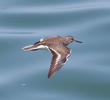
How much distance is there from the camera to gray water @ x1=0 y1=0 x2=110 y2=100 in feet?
31.7

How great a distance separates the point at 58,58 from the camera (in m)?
8.77

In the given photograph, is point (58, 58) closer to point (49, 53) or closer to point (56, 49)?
point (56, 49)

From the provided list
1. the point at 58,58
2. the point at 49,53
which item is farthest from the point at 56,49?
the point at 49,53

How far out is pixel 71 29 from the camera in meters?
11.7

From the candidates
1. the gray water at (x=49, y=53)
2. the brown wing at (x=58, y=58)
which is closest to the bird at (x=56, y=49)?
the brown wing at (x=58, y=58)

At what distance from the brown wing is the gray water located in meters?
0.81

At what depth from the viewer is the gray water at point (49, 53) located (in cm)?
965

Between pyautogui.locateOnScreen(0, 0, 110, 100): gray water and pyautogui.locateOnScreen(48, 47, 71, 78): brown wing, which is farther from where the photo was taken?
pyautogui.locateOnScreen(0, 0, 110, 100): gray water

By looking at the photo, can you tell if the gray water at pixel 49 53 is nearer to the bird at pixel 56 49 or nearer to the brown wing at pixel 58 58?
the bird at pixel 56 49

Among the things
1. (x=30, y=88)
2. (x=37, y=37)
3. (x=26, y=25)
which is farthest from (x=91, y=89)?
(x=26, y=25)

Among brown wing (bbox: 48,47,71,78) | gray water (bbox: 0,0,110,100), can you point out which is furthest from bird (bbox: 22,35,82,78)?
gray water (bbox: 0,0,110,100)

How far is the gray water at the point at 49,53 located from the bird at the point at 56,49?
655 millimetres

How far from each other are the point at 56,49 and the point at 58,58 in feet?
1.38

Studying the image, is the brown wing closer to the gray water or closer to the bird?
the bird
